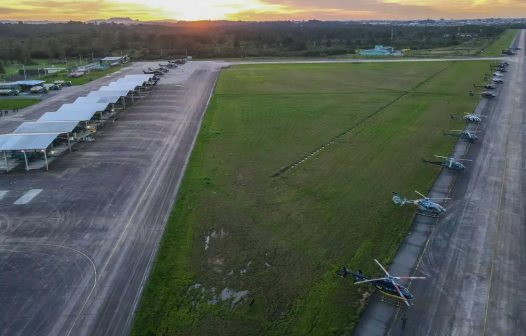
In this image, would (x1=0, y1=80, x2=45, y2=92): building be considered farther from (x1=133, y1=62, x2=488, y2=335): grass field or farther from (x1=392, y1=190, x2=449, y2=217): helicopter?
(x1=392, y1=190, x2=449, y2=217): helicopter

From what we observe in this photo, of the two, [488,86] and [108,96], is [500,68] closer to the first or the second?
[488,86]

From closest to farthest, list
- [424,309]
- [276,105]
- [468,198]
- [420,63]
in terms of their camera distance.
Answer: [424,309], [468,198], [276,105], [420,63]

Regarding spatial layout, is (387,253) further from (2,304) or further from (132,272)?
(2,304)

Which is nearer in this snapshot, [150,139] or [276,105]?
[150,139]

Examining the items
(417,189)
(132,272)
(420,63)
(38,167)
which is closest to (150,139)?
(38,167)

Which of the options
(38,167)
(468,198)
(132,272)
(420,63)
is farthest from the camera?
(420,63)

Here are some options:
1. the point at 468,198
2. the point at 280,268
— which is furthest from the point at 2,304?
Answer: the point at 468,198

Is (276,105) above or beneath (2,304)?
above
